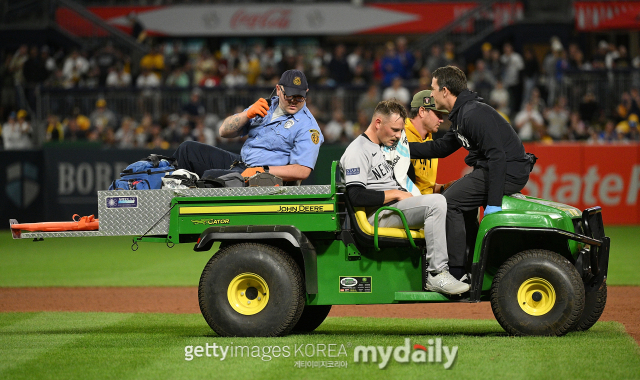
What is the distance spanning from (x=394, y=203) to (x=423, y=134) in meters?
1.13

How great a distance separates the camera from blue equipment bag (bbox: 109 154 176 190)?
6773 millimetres

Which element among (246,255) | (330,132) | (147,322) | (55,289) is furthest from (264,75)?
(246,255)

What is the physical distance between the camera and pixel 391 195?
21.6 ft

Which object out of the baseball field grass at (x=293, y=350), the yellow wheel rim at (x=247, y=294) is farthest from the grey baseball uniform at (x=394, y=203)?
the yellow wheel rim at (x=247, y=294)

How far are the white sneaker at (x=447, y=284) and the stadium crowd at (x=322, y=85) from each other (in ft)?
38.7

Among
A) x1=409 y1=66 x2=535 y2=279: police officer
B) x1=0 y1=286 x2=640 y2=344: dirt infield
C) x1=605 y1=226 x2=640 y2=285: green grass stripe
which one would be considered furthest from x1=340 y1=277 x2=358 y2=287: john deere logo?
x1=605 y1=226 x2=640 y2=285: green grass stripe

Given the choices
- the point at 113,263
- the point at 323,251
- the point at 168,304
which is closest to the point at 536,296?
the point at 323,251

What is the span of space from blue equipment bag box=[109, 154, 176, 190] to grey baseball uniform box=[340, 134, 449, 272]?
5.09 feet

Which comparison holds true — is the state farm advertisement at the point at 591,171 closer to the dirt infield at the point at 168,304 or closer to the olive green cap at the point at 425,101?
the dirt infield at the point at 168,304

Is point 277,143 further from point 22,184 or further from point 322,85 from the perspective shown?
point 322,85

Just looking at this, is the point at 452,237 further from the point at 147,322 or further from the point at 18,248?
the point at 18,248

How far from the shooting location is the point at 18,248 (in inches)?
641

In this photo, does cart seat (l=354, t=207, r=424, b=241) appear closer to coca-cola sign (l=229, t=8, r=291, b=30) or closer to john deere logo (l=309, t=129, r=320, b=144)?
john deere logo (l=309, t=129, r=320, b=144)

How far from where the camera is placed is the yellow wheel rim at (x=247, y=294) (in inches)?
259
